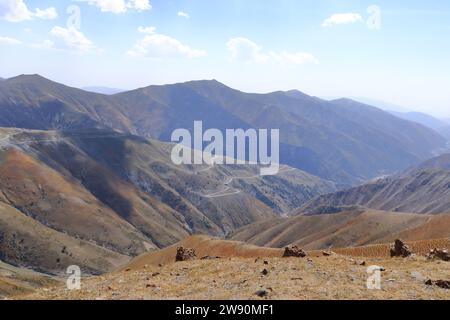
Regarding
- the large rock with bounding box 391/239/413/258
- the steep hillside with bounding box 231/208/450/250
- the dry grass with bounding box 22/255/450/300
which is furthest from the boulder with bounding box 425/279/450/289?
the steep hillside with bounding box 231/208/450/250

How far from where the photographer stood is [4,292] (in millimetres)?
69125

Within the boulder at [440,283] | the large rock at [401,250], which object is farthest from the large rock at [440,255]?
the boulder at [440,283]

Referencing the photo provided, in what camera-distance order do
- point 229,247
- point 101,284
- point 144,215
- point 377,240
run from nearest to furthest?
point 101,284
point 229,247
point 377,240
point 144,215

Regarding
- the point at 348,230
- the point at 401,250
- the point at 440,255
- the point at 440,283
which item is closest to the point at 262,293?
the point at 440,283

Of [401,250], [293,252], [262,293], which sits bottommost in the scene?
[293,252]

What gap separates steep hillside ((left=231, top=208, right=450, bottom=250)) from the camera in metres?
74.8

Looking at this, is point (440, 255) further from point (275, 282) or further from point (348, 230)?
point (348, 230)

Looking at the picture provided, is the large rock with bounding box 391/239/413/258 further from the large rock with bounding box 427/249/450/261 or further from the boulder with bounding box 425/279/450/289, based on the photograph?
the boulder with bounding box 425/279/450/289

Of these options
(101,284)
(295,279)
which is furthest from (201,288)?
(101,284)

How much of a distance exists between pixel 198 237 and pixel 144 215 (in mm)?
121415

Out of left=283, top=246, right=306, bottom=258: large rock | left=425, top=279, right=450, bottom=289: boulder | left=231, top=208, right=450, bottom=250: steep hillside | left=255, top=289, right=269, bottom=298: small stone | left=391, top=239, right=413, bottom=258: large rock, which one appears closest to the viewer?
left=255, top=289, right=269, bottom=298: small stone

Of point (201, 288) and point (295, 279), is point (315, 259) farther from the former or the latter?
point (201, 288)

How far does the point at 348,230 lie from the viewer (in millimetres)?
108000
